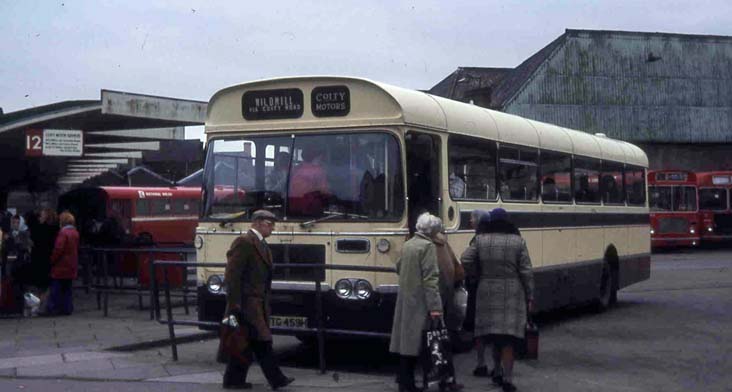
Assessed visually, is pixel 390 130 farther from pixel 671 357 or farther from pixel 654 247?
pixel 654 247

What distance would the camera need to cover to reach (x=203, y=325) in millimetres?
12477

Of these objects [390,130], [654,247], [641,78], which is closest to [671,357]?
[390,130]

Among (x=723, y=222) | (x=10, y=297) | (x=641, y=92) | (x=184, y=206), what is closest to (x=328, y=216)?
(x=10, y=297)

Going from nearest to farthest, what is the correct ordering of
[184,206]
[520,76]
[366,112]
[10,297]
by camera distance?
[366,112], [10,297], [184,206], [520,76]

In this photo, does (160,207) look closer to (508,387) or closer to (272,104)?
(272,104)

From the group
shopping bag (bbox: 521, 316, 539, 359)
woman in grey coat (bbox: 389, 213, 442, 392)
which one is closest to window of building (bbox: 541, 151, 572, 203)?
shopping bag (bbox: 521, 316, 539, 359)

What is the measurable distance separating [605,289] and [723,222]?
26.7 metres

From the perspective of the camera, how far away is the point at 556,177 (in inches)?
662

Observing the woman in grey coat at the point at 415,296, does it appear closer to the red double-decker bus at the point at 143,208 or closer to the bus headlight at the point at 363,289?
the bus headlight at the point at 363,289

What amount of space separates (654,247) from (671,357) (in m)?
30.2

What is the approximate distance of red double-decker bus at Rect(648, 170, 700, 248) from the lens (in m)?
42.3

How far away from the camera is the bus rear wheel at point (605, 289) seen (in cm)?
1942

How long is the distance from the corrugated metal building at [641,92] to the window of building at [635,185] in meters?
34.0

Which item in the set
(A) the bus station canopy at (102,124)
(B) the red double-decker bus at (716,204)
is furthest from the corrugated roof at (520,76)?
(A) the bus station canopy at (102,124)
